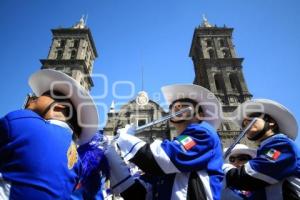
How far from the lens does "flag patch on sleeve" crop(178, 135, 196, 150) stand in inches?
104

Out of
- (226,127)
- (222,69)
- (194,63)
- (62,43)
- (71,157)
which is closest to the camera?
(71,157)

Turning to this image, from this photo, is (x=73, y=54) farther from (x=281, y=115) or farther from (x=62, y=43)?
(x=281, y=115)

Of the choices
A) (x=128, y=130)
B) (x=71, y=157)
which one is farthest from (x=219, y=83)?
(x=71, y=157)

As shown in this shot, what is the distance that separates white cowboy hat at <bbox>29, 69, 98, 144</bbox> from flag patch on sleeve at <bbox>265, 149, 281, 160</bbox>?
2.27 meters

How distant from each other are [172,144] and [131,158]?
50 centimetres

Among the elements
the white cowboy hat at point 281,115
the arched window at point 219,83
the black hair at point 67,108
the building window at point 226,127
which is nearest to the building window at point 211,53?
the arched window at point 219,83

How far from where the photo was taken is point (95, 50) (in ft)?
130

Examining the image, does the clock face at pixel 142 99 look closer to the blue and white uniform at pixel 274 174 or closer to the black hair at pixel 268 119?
the black hair at pixel 268 119

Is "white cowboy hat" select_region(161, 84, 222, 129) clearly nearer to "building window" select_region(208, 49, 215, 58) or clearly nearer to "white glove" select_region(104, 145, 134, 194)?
"white glove" select_region(104, 145, 134, 194)

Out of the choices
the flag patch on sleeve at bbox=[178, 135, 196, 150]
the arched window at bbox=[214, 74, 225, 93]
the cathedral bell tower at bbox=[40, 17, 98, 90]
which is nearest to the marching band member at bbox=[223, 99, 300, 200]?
the flag patch on sleeve at bbox=[178, 135, 196, 150]

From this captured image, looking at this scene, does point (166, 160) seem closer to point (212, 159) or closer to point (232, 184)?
point (212, 159)

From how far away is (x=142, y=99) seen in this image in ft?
93.9

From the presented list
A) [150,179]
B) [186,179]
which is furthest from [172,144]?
[150,179]

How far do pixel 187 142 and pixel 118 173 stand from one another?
Result: 3.13 feet
